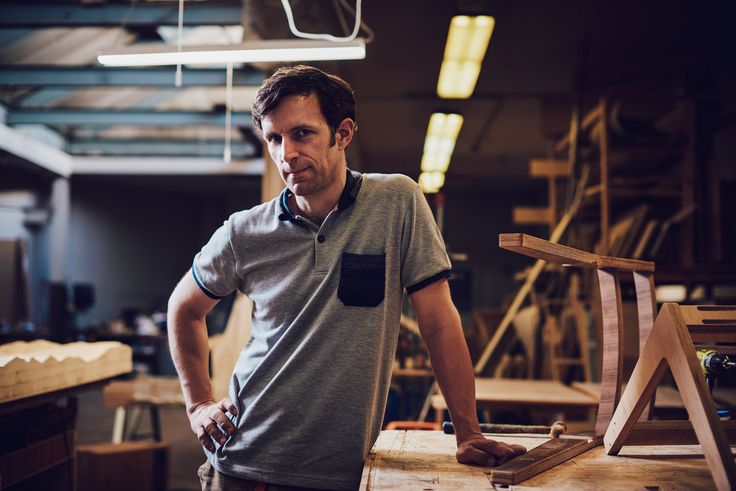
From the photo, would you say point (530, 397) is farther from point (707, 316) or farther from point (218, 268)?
point (218, 268)

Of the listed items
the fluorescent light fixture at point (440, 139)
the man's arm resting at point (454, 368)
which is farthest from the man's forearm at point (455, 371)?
the fluorescent light fixture at point (440, 139)

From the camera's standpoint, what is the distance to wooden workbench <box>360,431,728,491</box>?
1.21 m

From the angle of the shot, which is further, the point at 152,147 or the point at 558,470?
the point at 152,147

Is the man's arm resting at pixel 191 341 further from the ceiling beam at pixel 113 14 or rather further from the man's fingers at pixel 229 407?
the ceiling beam at pixel 113 14

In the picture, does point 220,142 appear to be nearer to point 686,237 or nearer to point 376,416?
point 686,237

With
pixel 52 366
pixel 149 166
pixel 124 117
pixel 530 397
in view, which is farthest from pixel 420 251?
pixel 149 166

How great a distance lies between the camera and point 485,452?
1.37 meters

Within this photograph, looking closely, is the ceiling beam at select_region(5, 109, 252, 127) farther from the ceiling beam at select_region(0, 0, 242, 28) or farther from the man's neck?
the man's neck

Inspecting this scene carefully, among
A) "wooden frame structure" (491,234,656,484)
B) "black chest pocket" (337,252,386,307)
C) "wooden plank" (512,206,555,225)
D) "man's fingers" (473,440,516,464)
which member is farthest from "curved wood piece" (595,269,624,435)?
"wooden plank" (512,206,555,225)

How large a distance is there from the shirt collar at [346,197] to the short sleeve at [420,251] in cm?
14

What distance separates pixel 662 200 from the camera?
16.0ft

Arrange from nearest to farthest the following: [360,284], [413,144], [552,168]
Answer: [360,284] → [552,168] → [413,144]

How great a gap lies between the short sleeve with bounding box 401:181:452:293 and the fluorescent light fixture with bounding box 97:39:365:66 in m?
1.34

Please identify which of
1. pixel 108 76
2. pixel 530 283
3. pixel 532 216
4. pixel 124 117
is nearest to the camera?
pixel 530 283
